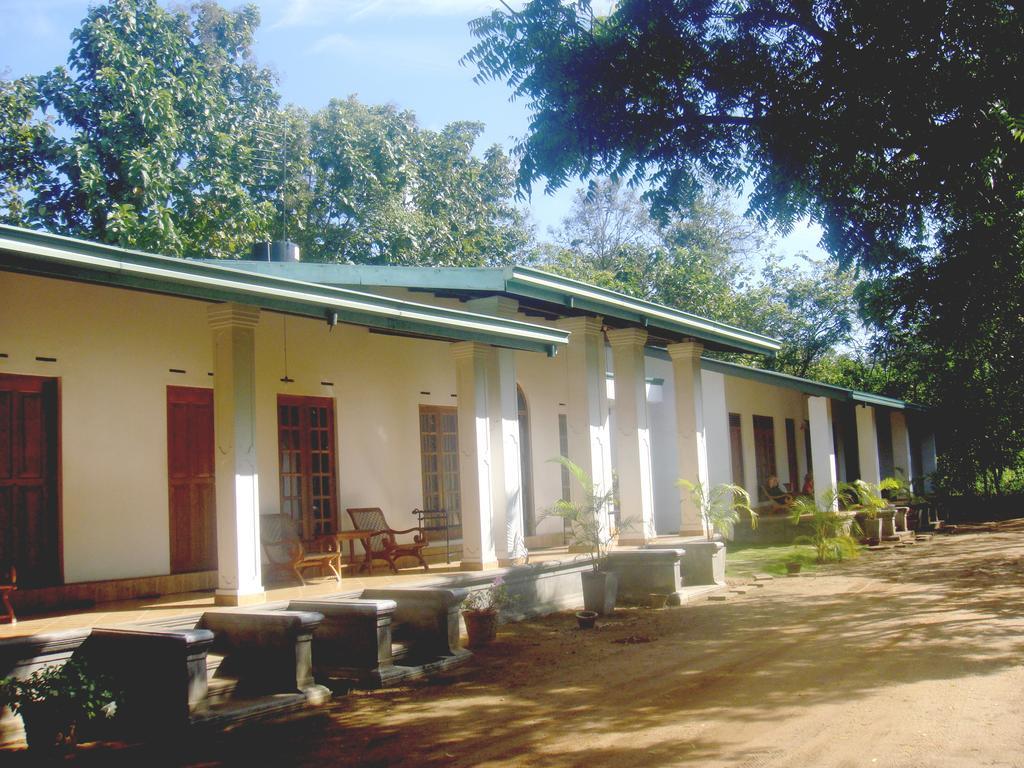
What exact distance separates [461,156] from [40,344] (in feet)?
59.7

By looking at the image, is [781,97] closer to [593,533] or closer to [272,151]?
[593,533]

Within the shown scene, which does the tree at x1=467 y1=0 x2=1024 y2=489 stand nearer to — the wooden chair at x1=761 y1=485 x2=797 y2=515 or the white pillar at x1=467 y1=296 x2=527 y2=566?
the white pillar at x1=467 y1=296 x2=527 y2=566

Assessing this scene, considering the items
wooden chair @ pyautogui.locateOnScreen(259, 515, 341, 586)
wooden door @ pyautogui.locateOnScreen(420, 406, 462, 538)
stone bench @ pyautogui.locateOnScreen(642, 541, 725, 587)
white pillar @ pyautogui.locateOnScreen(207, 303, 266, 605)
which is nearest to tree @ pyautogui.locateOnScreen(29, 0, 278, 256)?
wooden door @ pyautogui.locateOnScreen(420, 406, 462, 538)

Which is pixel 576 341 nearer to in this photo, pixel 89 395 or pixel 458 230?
pixel 89 395

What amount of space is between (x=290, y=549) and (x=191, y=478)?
1308 mm

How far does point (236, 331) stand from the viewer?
8.19 m

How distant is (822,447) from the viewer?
18047 millimetres

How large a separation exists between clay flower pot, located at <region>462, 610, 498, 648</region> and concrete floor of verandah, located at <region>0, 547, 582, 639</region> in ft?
2.00

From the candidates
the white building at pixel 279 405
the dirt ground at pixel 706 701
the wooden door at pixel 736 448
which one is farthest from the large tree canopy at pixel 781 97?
the wooden door at pixel 736 448

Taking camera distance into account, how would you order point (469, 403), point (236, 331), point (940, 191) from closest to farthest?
1. point (940, 191)
2. point (236, 331)
3. point (469, 403)

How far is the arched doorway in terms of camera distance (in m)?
14.3

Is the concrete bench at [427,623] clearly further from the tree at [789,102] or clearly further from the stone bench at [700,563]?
the stone bench at [700,563]

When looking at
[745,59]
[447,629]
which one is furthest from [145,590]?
A: [745,59]

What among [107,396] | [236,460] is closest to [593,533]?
[236,460]
